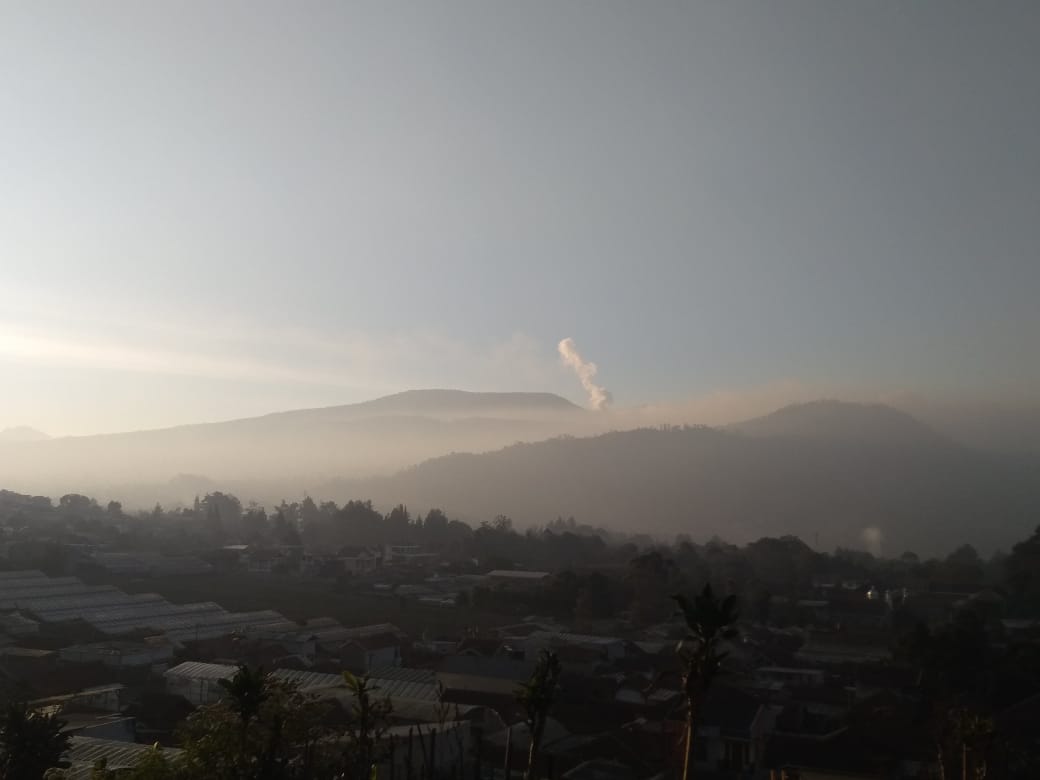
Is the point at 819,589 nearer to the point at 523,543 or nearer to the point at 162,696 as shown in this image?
the point at 523,543

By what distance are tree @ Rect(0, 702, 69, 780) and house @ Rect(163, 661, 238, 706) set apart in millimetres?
10578

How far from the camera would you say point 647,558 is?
45.0 m

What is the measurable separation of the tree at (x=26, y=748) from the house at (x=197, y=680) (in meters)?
10.6

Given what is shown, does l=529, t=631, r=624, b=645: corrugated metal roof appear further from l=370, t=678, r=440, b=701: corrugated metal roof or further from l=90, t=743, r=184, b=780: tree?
l=90, t=743, r=184, b=780: tree

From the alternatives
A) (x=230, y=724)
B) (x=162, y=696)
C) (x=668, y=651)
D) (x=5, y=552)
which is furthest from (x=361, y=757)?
(x=5, y=552)

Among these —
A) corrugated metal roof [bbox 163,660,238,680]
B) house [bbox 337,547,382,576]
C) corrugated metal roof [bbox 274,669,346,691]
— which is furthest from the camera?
house [bbox 337,547,382,576]

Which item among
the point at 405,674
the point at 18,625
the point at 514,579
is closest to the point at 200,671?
the point at 405,674

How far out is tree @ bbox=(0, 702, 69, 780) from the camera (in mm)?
10641

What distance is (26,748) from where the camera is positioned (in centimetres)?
1069

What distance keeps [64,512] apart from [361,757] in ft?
285

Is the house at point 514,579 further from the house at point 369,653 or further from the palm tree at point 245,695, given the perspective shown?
the palm tree at point 245,695

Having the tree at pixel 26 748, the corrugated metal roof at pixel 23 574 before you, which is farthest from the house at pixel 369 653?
the corrugated metal roof at pixel 23 574

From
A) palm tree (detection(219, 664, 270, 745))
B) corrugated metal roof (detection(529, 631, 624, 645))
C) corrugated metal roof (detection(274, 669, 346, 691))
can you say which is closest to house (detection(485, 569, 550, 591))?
corrugated metal roof (detection(529, 631, 624, 645))

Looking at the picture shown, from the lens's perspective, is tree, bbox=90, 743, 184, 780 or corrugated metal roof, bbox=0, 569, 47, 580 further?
corrugated metal roof, bbox=0, 569, 47, 580
